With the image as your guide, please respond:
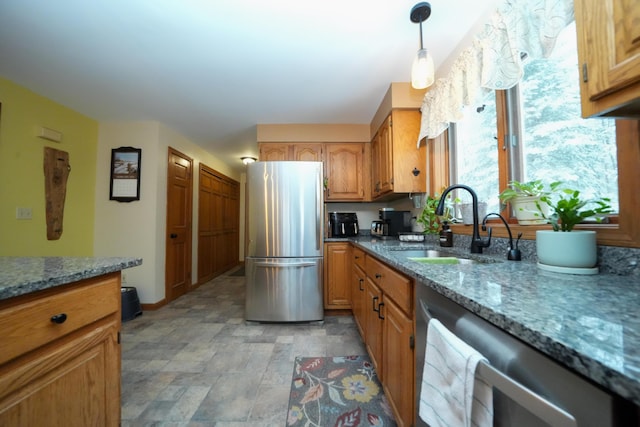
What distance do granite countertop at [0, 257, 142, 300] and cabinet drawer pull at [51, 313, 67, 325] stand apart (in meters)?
0.10

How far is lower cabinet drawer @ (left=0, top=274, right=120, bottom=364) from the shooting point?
0.59 metres

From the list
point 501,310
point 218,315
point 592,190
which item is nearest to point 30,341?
point 501,310

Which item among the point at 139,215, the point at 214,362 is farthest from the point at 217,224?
the point at 214,362

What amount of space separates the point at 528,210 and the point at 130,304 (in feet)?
11.4

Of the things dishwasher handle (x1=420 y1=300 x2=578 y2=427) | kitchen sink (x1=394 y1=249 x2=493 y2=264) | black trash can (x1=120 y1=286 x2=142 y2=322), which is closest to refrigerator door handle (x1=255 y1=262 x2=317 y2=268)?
kitchen sink (x1=394 y1=249 x2=493 y2=264)

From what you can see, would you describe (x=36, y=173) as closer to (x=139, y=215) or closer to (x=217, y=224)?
(x=139, y=215)

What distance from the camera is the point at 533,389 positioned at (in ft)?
1.27

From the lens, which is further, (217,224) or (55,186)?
(217,224)

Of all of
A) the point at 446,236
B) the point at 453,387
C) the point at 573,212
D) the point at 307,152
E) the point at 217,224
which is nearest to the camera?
the point at 453,387

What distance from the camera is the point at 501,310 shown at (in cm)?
45

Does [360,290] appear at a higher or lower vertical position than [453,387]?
lower

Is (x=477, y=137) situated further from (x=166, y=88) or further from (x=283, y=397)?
(x=166, y=88)

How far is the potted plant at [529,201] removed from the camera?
1.01 metres

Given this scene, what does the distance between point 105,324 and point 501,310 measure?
1.28 meters
